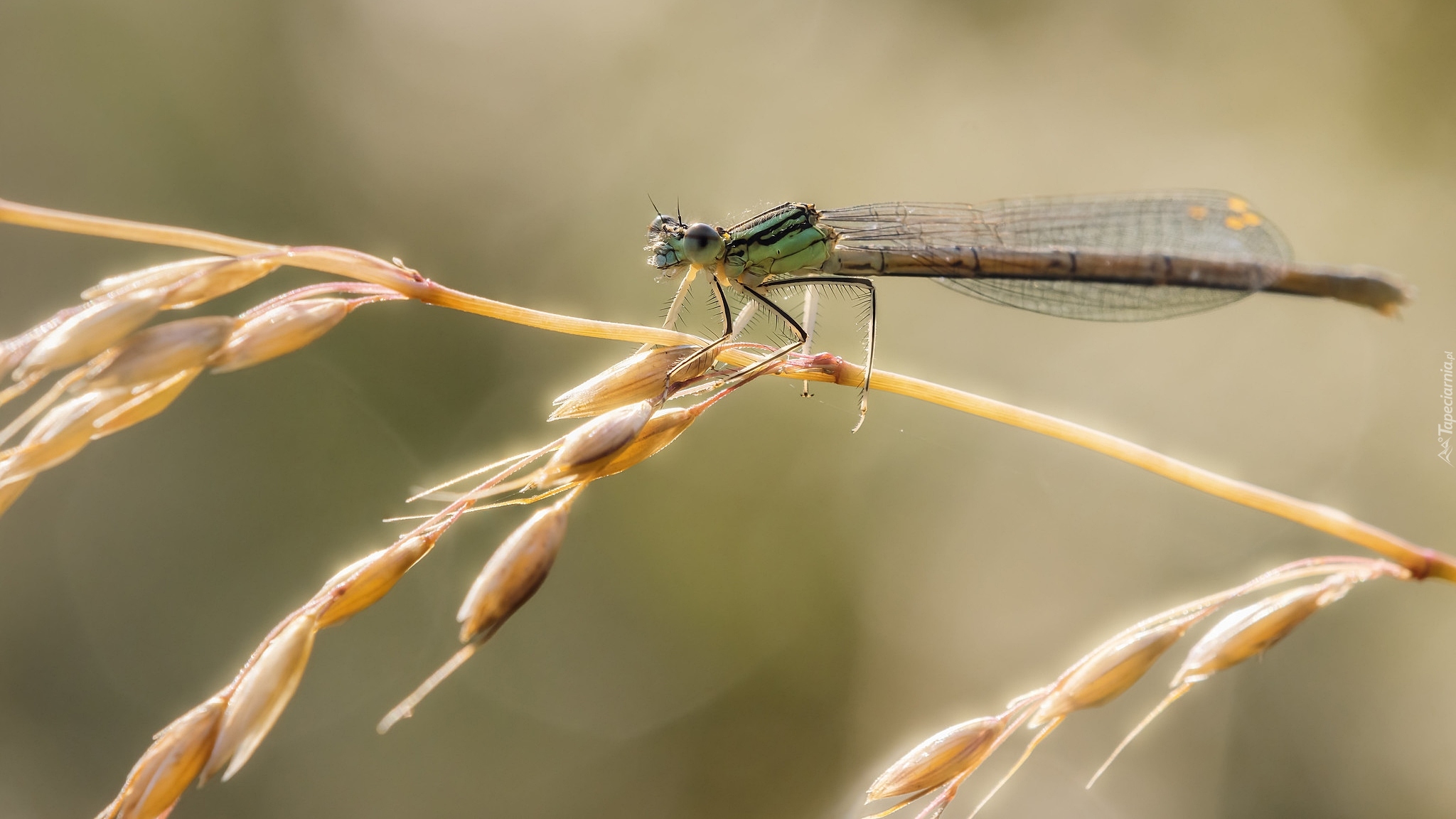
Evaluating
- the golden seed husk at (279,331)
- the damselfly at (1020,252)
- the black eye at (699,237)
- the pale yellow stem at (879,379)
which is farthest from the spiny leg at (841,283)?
the golden seed husk at (279,331)

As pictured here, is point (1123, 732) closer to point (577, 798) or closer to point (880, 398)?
point (880, 398)

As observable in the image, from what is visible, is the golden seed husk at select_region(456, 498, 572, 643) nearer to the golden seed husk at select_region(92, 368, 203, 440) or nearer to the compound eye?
the golden seed husk at select_region(92, 368, 203, 440)

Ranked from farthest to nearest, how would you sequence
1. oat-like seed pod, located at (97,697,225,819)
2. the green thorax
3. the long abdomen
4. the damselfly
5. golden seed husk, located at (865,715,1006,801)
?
the green thorax < the damselfly < the long abdomen < golden seed husk, located at (865,715,1006,801) < oat-like seed pod, located at (97,697,225,819)

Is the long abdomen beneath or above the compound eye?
beneath

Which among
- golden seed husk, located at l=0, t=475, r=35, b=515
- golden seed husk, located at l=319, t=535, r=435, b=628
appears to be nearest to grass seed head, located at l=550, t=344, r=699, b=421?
golden seed husk, located at l=319, t=535, r=435, b=628

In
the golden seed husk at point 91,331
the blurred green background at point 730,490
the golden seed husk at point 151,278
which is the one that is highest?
the golden seed husk at point 151,278

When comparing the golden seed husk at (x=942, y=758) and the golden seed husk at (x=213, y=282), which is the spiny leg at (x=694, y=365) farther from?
the golden seed husk at (x=942, y=758)

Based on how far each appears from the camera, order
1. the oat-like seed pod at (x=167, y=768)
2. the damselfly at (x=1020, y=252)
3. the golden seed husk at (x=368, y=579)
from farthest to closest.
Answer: the damselfly at (x=1020, y=252)
the golden seed husk at (x=368, y=579)
the oat-like seed pod at (x=167, y=768)
